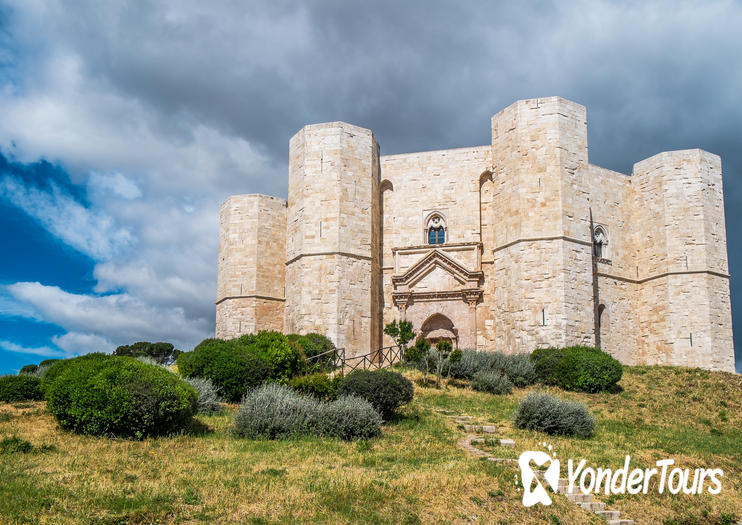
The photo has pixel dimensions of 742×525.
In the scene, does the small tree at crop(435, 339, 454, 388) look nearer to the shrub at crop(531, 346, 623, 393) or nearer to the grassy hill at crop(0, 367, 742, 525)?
the shrub at crop(531, 346, 623, 393)

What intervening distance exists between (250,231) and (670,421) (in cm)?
1965

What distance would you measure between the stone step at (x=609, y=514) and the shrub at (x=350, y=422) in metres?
4.46

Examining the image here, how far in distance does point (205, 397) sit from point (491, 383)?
26.3 feet

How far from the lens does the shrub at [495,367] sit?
19656 mm

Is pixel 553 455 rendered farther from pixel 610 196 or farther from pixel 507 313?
pixel 610 196

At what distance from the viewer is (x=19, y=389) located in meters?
15.9

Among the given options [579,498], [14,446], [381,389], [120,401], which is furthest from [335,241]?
[579,498]

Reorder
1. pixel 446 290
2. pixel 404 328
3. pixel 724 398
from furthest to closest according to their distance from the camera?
pixel 446 290
pixel 404 328
pixel 724 398

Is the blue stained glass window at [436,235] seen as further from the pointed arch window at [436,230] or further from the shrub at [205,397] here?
the shrub at [205,397]

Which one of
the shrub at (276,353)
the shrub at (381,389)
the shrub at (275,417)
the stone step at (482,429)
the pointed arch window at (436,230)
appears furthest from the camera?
the pointed arch window at (436,230)

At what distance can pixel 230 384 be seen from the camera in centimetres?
1591

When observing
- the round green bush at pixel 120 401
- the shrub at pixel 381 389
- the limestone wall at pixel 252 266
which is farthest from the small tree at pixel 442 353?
the limestone wall at pixel 252 266

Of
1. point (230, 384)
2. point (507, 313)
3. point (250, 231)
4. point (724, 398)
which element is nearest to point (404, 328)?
point (507, 313)

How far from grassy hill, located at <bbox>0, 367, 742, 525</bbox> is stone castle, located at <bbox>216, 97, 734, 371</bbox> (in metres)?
9.90
